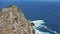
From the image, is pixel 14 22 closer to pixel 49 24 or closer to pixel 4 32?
pixel 4 32

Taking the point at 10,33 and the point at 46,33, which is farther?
the point at 46,33

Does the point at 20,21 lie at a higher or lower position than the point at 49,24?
lower

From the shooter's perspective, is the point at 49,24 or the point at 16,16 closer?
the point at 16,16

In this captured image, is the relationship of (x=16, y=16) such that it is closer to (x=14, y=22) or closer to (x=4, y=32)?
(x=14, y=22)

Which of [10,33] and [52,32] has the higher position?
[52,32]

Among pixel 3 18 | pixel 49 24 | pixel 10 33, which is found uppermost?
pixel 49 24

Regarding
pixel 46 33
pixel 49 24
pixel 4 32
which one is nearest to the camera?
pixel 4 32

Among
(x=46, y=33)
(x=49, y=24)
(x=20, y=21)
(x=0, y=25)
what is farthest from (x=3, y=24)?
(x=49, y=24)

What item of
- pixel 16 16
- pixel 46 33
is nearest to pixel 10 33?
pixel 16 16

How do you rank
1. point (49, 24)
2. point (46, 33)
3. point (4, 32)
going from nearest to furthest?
point (4, 32)
point (46, 33)
point (49, 24)
